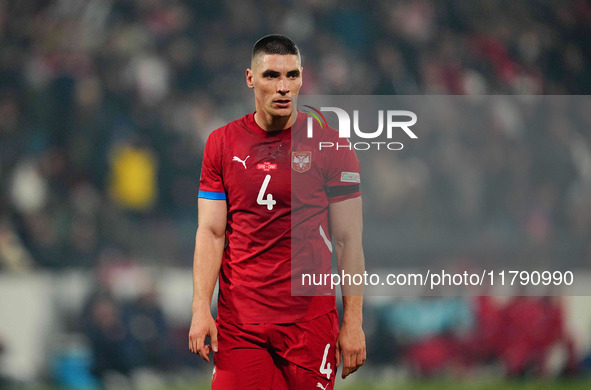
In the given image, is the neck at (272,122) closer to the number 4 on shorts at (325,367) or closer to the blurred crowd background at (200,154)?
the number 4 on shorts at (325,367)

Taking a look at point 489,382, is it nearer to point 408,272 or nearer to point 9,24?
point 408,272

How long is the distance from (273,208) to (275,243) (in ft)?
0.48

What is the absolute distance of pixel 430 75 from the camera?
21.4 ft

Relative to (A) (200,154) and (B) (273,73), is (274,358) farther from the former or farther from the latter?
(A) (200,154)

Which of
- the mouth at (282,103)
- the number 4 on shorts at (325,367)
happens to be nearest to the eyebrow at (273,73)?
the mouth at (282,103)

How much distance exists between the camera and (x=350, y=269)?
2998 millimetres

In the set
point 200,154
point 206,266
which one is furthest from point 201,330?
point 200,154

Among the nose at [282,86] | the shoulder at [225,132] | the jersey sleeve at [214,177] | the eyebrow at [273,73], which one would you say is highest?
the eyebrow at [273,73]

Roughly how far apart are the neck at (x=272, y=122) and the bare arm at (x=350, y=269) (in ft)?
1.32

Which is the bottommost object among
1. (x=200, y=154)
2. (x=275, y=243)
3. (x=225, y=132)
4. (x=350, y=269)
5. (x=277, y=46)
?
(x=350, y=269)

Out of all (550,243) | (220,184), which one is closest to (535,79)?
(550,243)

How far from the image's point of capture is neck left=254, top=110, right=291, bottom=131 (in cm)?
305

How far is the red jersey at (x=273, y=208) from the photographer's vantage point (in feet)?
9.80

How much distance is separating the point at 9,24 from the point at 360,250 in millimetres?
4904
